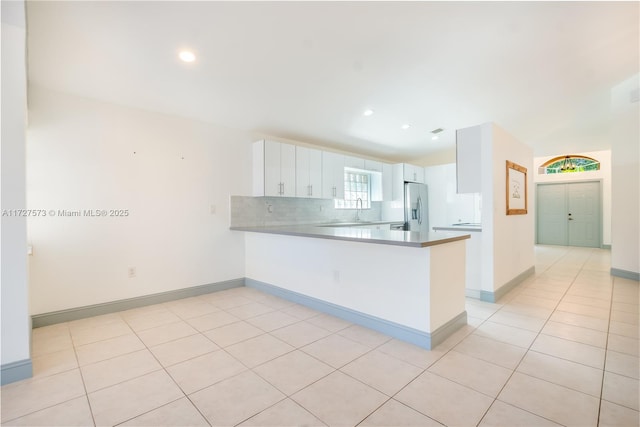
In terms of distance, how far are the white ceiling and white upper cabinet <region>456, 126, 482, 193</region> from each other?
0.71 metres

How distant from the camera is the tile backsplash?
4316 mm

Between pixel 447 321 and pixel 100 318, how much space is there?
345 centimetres

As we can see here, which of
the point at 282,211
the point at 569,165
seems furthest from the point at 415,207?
the point at 569,165

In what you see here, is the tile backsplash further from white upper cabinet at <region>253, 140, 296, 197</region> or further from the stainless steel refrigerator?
the stainless steel refrigerator

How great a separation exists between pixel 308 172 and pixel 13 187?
3442 mm

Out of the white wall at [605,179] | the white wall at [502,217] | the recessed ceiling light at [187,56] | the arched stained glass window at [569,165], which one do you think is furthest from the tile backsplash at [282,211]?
the arched stained glass window at [569,165]

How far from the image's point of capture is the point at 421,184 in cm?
673

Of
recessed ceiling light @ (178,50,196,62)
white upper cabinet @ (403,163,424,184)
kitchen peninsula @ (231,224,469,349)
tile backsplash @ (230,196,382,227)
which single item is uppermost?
recessed ceiling light @ (178,50,196,62)

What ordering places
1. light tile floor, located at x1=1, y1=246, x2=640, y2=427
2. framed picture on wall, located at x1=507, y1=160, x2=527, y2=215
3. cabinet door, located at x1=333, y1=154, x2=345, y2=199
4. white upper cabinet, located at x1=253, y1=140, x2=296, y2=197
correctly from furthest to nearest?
cabinet door, located at x1=333, y1=154, x2=345, y2=199 < white upper cabinet, located at x1=253, y1=140, x2=296, y2=197 < framed picture on wall, located at x1=507, y1=160, x2=527, y2=215 < light tile floor, located at x1=1, y1=246, x2=640, y2=427

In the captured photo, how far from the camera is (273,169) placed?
170 inches

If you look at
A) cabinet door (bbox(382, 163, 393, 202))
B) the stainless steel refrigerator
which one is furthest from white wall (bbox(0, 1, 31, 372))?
the stainless steel refrigerator

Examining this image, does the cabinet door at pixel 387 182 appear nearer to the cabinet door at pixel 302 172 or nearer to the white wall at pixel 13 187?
the cabinet door at pixel 302 172

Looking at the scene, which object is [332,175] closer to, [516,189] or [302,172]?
[302,172]

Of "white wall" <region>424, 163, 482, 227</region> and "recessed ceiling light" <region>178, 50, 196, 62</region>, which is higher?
"recessed ceiling light" <region>178, 50, 196, 62</region>
